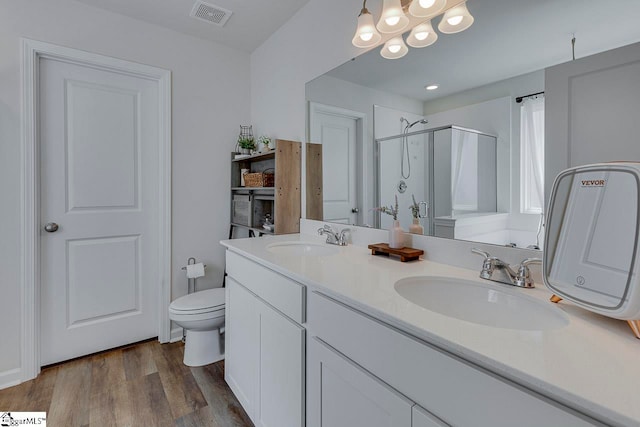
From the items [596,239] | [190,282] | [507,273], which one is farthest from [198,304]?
[596,239]

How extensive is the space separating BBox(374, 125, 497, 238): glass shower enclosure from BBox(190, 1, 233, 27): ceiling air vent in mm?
1527

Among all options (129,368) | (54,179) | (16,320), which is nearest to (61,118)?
(54,179)

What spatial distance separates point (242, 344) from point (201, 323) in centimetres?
55

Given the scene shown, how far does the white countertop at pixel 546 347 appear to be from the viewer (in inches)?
17.1

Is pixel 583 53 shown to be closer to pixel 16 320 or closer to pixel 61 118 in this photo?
pixel 61 118

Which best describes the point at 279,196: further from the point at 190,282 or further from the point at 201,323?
the point at 190,282

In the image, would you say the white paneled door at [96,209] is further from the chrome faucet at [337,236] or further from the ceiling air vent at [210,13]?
the chrome faucet at [337,236]

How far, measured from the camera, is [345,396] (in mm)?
888

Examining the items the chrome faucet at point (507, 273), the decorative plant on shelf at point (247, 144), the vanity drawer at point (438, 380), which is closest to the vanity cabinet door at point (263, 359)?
the vanity drawer at point (438, 380)

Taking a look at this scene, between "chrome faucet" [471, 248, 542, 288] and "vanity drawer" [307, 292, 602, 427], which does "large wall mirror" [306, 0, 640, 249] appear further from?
"vanity drawer" [307, 292, 602, 427]

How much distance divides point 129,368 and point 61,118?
174 cm

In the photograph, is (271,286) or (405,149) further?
(405,149)

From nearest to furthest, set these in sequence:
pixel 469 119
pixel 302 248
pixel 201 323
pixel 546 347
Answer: pixel 546 347, pixel 469 119, pixel 302 248, pixel 201 323

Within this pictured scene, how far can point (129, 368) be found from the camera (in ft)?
6.48
